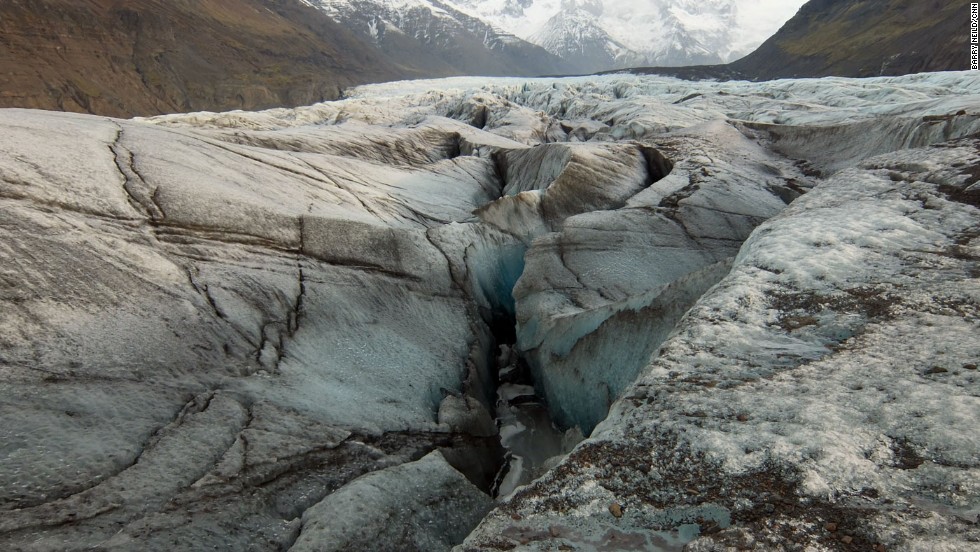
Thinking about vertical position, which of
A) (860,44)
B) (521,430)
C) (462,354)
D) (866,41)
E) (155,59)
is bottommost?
(521,430)

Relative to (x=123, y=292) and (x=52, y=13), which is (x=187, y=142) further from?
(x=52, y=13)

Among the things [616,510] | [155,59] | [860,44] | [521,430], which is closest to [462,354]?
[521,430]

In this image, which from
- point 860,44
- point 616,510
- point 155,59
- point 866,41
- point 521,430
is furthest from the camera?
point 155,59

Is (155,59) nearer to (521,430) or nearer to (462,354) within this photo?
(462,354)

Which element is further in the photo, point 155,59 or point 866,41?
point 155,59

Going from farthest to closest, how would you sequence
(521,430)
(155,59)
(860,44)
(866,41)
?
(155,59) < (860,44) < (866,41) < (521,430)

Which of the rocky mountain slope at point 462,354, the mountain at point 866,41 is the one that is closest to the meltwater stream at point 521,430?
the rocky mountain slope at point 462,354

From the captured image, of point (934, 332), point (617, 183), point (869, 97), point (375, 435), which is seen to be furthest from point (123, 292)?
point (869, 97)
